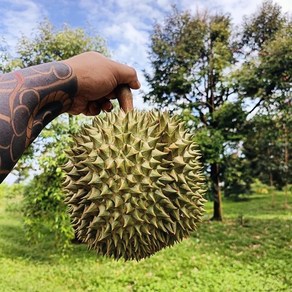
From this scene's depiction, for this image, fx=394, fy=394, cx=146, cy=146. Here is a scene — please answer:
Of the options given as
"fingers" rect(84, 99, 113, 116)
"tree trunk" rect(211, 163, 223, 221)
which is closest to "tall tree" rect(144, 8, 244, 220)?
"tree trunk" rect(211, 163, 223, 221)

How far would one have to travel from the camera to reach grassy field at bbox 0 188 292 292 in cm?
547

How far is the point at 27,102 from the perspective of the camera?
105 cm

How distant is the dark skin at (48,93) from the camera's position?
1014mm

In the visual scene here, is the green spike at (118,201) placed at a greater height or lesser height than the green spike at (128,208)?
greater

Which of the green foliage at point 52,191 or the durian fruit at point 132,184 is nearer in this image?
the durian fruit at point 132,184

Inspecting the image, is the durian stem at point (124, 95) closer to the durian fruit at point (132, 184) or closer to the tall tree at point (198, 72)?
the durian fruit at point (132, 184)

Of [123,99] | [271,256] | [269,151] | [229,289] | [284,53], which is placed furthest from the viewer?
[269,151]

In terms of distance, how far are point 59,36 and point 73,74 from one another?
780 centimetres

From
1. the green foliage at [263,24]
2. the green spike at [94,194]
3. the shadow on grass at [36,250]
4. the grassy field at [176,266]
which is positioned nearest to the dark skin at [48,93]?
the green spike at [94,194]

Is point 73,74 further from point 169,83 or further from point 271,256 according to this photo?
point 169,83

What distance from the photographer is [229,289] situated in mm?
5199

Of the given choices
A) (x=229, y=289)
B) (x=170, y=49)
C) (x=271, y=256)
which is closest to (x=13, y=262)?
(x=229, y=289)

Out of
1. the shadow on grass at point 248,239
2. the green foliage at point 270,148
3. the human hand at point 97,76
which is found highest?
the green foliage at point 270,148

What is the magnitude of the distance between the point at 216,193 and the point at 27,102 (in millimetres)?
10619
